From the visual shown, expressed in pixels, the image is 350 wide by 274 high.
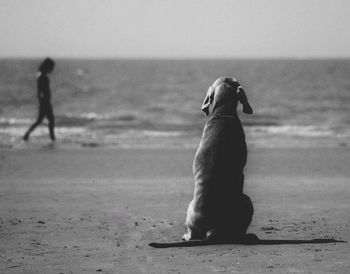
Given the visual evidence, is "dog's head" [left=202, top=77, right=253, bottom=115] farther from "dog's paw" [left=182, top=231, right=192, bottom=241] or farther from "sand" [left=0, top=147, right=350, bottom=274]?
"sand" [left=0, top=147, right=350, bottom=274]

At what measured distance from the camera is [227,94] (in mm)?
7211

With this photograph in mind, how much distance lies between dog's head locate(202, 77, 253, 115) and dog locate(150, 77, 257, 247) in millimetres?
173

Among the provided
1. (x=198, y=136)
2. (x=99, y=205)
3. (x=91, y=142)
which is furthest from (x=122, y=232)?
(x=198, y=136)

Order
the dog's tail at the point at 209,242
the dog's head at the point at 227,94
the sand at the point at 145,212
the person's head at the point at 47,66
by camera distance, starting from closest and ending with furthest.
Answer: the sand at the point at 145,212 → the dog's tail at the point at 209,242 → the dog's head at the point at 227,94 → the person's head at the point at 47,66

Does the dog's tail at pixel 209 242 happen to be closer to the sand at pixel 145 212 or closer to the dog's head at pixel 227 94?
the sand at pixel 145 212

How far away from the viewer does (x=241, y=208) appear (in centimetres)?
689

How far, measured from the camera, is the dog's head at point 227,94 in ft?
23.6

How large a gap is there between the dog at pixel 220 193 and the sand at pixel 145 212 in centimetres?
19

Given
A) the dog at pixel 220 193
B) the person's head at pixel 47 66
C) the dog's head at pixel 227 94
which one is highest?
the person's head at pixel 47 66

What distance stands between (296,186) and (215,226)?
425 centimetres

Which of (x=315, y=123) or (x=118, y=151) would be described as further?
(x=315, y=123)

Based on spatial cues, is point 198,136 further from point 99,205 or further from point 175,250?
point 175,250

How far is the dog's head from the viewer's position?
7.20 m

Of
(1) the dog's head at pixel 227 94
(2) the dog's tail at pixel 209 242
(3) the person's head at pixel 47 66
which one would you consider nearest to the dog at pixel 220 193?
(2) the dog's tail at pixel 209 242
